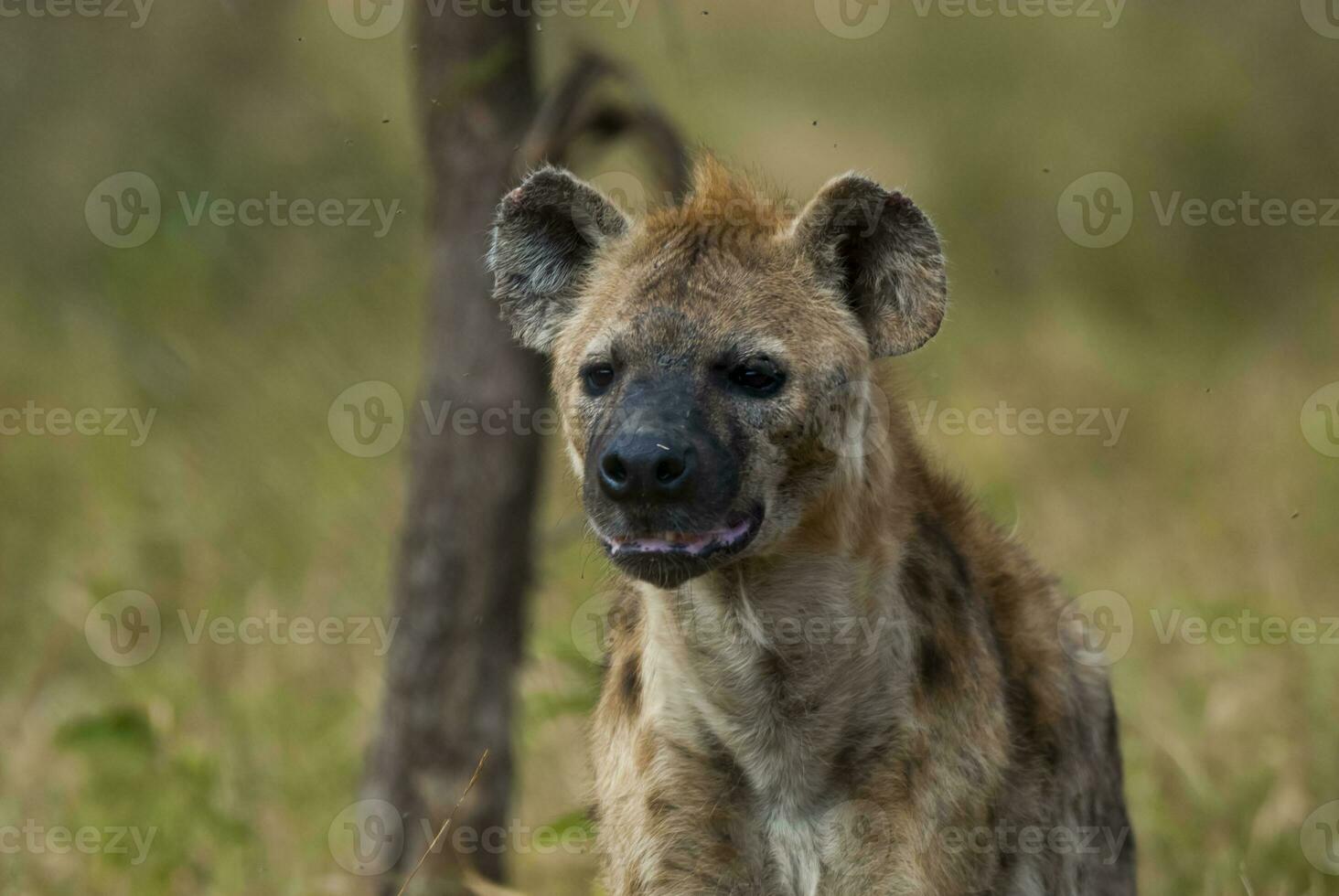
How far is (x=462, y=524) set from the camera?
576 cm

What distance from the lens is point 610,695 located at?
409cm

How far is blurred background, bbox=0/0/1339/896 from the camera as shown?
569 cm

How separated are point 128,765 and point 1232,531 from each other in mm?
4865

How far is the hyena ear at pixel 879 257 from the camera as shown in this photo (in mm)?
3742

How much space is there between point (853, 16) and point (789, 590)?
413 inches

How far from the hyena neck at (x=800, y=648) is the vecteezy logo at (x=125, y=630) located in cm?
408
